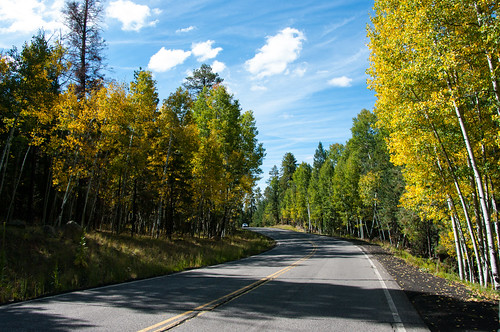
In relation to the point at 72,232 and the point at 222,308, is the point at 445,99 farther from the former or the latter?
the point at 72,232

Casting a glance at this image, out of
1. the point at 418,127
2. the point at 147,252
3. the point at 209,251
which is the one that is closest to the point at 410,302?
the point at 418,127

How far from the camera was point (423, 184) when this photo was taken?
12.9 m

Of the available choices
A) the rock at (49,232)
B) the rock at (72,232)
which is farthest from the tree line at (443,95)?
the rock at (49,232)

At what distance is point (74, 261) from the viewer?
10984 mm

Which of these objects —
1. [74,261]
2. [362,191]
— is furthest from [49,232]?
[362,191]

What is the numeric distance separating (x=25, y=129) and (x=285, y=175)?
74.9 m

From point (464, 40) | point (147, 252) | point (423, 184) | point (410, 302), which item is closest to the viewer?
point (410, 302)

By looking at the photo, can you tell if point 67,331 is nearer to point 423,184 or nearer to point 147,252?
point 147,252

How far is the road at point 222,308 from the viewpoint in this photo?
5020 mm

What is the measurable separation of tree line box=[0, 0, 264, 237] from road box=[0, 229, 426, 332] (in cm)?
1073

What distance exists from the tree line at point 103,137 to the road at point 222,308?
10731mm

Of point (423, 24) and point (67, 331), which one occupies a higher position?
point (423, 24)

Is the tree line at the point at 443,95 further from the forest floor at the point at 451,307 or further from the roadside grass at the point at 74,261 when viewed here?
the roadside grass at the point at 74,261

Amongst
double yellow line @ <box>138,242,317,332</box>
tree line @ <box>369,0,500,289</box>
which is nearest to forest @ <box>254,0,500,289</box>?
tree line @ <box>369,0,500,289</box>
